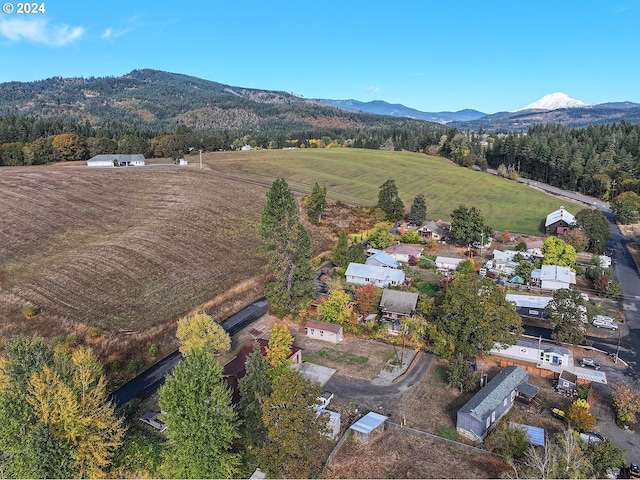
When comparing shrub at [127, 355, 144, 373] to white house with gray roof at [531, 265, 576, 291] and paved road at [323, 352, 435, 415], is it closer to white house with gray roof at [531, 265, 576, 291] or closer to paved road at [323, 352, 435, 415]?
paved road at [323, 352, 435, 415]

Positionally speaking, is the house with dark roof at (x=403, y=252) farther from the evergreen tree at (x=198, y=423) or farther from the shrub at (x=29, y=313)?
the shrub at (x=29, y=313)

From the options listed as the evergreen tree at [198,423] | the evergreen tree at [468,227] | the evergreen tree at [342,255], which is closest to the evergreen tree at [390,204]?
the evergreen tree at [468,227]

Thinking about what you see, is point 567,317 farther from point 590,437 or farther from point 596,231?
point 596,231

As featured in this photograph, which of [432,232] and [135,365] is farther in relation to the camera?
[432,232]

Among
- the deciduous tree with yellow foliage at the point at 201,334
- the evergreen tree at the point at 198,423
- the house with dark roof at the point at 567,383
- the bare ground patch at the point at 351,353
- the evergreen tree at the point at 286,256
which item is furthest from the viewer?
the evergreen tree at the point at 286,256

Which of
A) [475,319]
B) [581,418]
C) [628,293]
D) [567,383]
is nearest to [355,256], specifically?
[475,319]

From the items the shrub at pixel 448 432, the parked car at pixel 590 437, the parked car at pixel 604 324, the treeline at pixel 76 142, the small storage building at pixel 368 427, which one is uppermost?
the treeline at pixel 76 142

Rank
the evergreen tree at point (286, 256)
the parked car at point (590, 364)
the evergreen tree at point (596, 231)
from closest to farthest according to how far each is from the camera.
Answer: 1. the parked car at point (590, 364)
2. the evergreen tree at point (286, 256)
3. the evergreen tree at point (596, 231)
